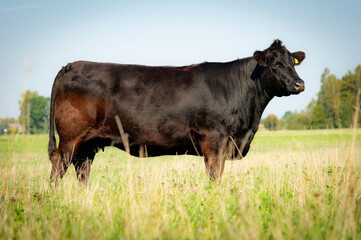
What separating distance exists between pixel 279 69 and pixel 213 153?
6.71 ft

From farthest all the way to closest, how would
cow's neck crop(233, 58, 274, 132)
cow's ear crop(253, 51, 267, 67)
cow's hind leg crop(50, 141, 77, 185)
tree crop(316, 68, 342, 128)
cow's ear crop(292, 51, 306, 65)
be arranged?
tree crop(316, 68, 342, 128) < cow's ear crop(292, 51, 306, 65) < cow's neck crop(233, 58, 274, 132) < cow's ear crop(253, 51, 267, 67) < cow's hind leg crop(50, 141, 77, 185)

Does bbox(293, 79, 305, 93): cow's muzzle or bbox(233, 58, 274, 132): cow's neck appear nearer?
bbox(293, 79, 305, 93): cow's muzzle

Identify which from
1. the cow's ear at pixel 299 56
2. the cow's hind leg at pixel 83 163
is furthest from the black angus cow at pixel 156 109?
the cow's ear at pixel 299 56

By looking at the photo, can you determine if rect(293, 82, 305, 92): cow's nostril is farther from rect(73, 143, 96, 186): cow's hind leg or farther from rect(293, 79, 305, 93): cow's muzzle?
rect(73, 143, 96, 186): cow's hind leg

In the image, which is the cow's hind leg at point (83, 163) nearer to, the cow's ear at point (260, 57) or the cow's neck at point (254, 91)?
the cow's neck at point (254, 91)

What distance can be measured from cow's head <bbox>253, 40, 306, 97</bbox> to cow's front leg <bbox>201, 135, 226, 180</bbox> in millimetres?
1549

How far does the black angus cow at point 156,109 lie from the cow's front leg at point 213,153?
0.06 ft

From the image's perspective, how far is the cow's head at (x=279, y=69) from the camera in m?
5.74

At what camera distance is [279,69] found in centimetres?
586

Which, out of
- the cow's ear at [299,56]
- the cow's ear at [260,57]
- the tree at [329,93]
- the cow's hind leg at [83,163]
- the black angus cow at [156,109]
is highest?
the tree at [329,93]

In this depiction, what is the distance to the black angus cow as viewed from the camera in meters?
5.48

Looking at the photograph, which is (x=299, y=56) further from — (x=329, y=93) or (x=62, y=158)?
(x=329, y=93)

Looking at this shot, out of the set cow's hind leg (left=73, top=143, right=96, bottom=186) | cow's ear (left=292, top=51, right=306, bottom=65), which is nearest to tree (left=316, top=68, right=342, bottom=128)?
cow's ear (left=292, top=51, right=306, bottom=65)

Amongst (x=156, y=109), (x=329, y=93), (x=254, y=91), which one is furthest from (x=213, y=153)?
(x=329, y=93)
